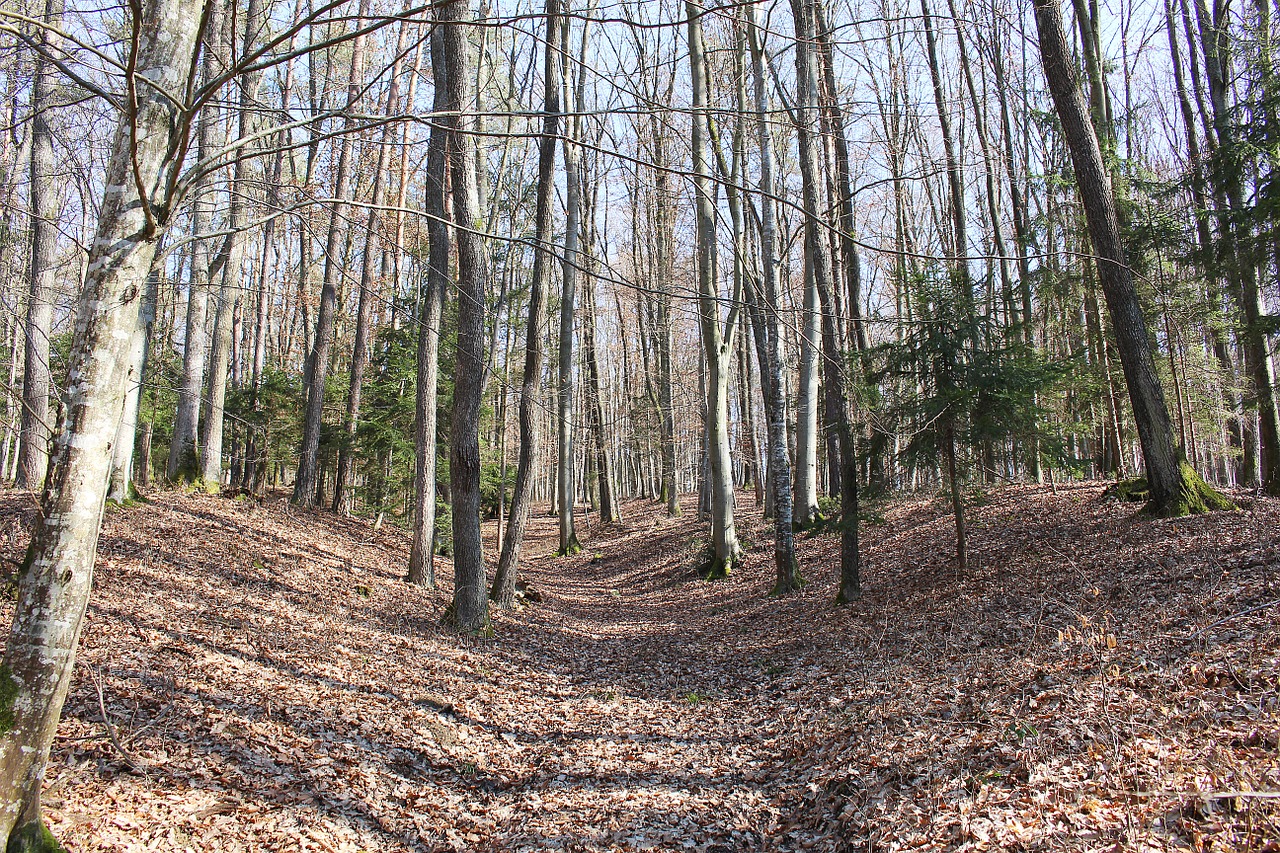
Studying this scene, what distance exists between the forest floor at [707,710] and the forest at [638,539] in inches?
1.6

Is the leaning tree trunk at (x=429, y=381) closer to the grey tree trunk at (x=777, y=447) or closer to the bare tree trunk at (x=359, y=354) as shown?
the bare tree trunk at (x=359, y=354)

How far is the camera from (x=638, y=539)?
20906 mm

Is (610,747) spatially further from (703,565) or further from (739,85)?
(739,85)

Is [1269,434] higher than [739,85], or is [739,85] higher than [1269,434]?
[739,85]

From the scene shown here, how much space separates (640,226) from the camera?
89.1 feet

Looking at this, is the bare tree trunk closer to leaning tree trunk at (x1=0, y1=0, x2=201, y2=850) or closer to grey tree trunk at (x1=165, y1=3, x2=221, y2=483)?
grey tree trunk at (x1=165, y1=3, x2=221, y2=483)

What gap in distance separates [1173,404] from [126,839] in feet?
64.6

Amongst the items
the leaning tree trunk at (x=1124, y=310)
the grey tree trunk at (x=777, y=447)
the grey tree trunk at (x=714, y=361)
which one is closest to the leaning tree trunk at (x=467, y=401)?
the grey tree trunk at (x=777, y=447)

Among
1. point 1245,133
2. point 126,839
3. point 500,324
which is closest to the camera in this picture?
point 126,839

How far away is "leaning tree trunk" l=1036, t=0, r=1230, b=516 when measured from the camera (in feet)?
28.8

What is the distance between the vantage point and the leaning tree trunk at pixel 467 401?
28.7ft

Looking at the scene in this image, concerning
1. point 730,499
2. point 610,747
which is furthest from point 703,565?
point 610,747

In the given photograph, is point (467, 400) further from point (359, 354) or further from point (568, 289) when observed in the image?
point (359, 354)

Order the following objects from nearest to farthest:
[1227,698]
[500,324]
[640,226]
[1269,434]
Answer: [1227,698] < [1269,434] < [500,324] < [640,226]
